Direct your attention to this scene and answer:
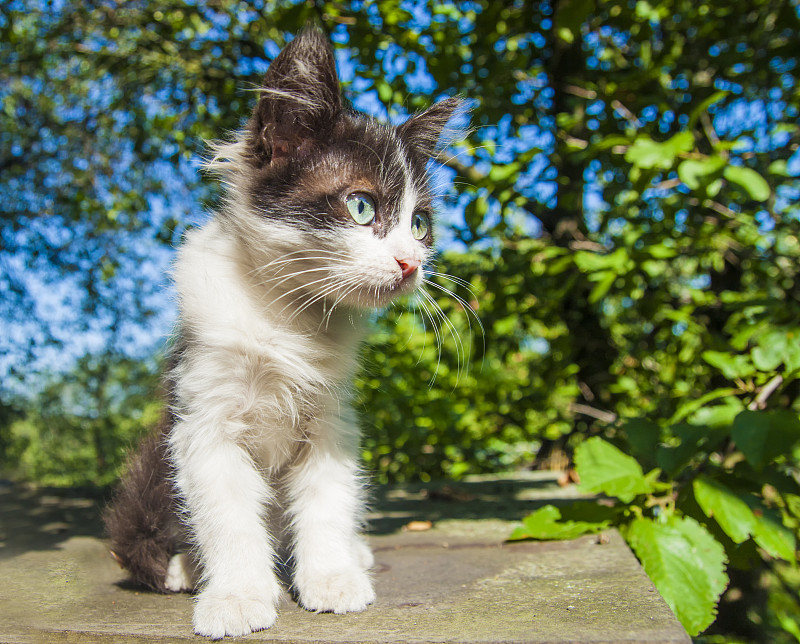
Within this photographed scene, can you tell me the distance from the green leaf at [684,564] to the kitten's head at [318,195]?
98cm

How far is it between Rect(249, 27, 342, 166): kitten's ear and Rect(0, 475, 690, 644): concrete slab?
1133mm

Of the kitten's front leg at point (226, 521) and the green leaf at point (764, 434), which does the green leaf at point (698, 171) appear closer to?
the green leaf at point (764, 434)

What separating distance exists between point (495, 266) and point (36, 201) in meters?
3.93

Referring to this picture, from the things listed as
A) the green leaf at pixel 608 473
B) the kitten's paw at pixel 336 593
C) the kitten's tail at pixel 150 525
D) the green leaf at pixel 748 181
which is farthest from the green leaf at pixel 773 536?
the kitten's tail at pixel 150 525

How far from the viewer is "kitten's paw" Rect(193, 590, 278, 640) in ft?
4.15

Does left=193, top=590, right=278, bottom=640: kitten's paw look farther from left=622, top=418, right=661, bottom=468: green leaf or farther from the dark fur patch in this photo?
left=622, top=418, right=661, bottom=468: green leaf

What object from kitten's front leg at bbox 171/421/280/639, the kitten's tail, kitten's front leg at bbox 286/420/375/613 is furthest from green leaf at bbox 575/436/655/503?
the kitten's tail

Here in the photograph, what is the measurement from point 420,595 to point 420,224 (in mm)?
986

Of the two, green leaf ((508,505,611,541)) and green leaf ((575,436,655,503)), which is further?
green leaf ((508,505,611,541))

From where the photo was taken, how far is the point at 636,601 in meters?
1.41

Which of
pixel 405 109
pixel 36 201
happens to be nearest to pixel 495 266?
pixel 405 109

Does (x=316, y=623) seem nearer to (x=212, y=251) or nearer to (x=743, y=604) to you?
(x=212, y=251)

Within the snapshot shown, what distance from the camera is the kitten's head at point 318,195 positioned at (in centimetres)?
152

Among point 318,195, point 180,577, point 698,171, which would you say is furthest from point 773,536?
point 180,577
